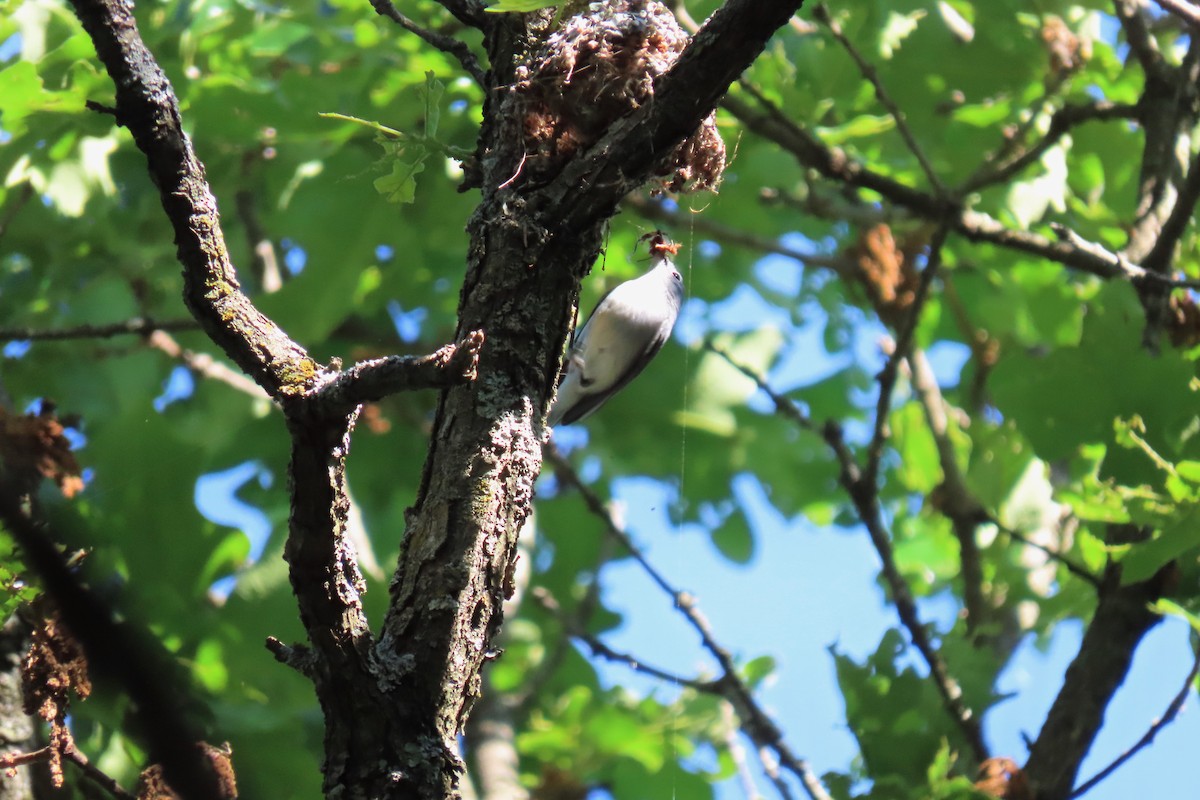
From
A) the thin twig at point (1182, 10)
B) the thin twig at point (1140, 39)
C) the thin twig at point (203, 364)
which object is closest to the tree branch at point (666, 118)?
the thin twig at point (1182, 10)

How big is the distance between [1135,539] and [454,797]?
2469 mm

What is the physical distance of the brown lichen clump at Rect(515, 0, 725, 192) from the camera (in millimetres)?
2189

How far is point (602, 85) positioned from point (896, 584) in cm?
232

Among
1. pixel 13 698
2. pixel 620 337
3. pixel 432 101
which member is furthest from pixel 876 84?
pixel 13 698

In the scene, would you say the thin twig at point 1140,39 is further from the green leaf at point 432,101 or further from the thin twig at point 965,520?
the green leaf at point 432,101

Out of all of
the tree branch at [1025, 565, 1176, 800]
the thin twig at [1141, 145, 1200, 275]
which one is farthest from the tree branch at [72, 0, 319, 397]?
the thin twig at [1141, 145, 1200, 275]

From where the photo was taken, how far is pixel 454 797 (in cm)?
178

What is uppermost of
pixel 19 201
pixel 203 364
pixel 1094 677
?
pixel 203 364

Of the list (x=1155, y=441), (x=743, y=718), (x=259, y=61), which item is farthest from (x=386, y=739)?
(x=259, y=61)

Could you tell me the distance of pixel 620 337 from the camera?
4844 millimetres

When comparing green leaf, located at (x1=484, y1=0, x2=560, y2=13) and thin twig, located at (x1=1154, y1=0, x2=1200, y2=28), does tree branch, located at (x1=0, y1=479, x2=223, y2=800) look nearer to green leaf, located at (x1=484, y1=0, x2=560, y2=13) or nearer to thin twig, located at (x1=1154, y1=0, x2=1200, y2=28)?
green leaf, located at (x1=484, y1=0, x2=560, y2=13)

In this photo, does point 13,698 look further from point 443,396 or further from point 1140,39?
point 1140,39

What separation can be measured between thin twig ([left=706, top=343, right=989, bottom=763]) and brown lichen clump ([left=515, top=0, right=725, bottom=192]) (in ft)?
3.94

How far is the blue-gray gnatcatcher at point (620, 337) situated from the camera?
4840mm
